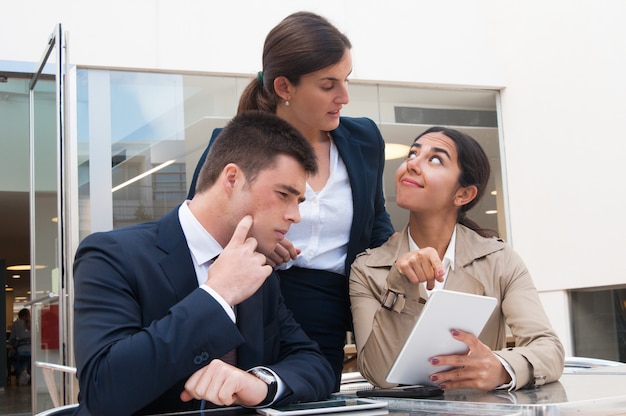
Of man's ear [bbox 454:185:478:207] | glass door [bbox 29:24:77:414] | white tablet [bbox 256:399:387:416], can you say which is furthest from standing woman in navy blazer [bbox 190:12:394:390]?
glass door [bbox 29:24:77:414]

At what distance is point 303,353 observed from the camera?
6.48 ft

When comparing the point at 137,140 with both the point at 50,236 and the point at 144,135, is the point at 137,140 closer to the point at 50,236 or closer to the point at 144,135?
the point at 144,135

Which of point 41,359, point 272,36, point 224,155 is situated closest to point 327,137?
point 272,36

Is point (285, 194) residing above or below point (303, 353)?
above

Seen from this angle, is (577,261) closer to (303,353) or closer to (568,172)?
(568,172)

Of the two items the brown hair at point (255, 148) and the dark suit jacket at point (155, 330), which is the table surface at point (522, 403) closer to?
the dark suit jacket at point (155, 330)

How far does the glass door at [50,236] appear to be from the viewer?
17.7ft

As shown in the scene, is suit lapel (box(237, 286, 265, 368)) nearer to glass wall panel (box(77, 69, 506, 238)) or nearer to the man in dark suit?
the man in dark suit

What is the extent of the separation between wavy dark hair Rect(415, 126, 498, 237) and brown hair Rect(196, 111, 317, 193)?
0.75m

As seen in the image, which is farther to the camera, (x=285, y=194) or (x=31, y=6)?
(x=31, y=6)

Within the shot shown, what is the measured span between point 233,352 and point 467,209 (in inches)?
44.9

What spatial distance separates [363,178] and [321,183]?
14 cm

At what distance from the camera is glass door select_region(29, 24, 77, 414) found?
212 inches

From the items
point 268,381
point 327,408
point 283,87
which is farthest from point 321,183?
point 327,408
